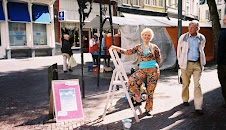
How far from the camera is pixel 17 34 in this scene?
63.9ft

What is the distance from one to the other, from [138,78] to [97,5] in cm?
2264

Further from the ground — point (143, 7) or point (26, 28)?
point (143, 7)

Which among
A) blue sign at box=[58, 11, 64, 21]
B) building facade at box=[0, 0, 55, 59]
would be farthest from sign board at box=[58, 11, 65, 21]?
building facade at box=[0, 0, 55, 59]

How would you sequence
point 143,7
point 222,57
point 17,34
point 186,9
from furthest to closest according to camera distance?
point 186,9
point 143,7
point 17,34
point 222,57

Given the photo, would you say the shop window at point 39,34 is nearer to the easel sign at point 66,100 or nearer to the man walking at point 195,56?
the easel sign at point 66,100

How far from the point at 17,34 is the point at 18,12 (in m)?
1.76

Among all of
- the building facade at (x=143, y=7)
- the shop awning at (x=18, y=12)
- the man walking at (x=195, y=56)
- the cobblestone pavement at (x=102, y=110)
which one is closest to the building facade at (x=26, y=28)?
the shop awning at (x=18, y=12)

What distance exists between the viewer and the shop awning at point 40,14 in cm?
2006

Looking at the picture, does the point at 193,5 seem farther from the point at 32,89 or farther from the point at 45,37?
the point at 32,89

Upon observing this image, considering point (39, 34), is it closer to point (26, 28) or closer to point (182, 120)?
point (26, 28)

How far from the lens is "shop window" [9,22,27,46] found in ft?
62.5

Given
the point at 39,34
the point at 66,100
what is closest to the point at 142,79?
the point at 66,100

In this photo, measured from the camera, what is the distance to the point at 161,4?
3288 centimetres

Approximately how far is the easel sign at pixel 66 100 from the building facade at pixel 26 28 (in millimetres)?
15298
